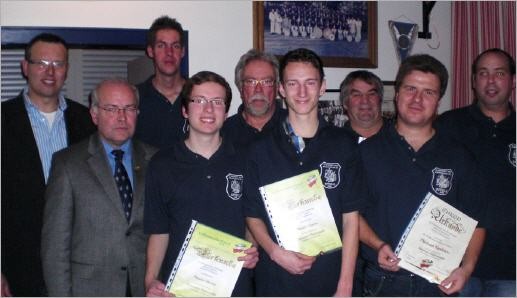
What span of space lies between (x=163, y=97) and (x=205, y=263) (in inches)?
66.3

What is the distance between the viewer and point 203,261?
255 cm

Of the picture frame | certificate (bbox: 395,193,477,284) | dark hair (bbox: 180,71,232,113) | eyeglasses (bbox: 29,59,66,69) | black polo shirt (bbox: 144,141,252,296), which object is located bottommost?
certificate (bbox: 395,193,477,284)

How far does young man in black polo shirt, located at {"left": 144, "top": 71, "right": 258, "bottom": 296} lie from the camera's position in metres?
2.60

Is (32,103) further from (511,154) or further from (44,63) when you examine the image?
(511,154)

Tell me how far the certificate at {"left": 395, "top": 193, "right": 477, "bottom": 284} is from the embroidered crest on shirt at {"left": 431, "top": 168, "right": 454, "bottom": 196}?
0.07 m

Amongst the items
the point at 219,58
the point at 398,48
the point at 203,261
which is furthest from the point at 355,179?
the point at 398,48

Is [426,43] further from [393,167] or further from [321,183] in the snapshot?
[321,183]

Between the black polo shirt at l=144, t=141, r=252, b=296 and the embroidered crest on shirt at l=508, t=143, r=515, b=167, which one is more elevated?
the embroidered crest on shirt at l=508, t=143, r=515, b=167

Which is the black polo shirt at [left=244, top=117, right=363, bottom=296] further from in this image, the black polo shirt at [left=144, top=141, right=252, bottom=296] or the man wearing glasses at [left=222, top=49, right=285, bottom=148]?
the man wearing glasses at [left=222, top=49, right=285, bottom=148]

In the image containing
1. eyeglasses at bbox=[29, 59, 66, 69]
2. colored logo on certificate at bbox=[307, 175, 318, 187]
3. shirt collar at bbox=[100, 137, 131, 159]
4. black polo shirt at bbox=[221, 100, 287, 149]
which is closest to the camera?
colored logo on certificate at bbox=[307, 175, 318, 187]

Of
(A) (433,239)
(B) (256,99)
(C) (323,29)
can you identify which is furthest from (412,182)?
(C) (323,29)

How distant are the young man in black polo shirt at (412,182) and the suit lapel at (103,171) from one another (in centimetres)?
143

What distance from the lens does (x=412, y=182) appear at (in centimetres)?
261

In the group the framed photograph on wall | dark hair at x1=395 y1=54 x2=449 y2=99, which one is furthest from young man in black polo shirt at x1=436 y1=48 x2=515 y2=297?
the framed photograph on wall
